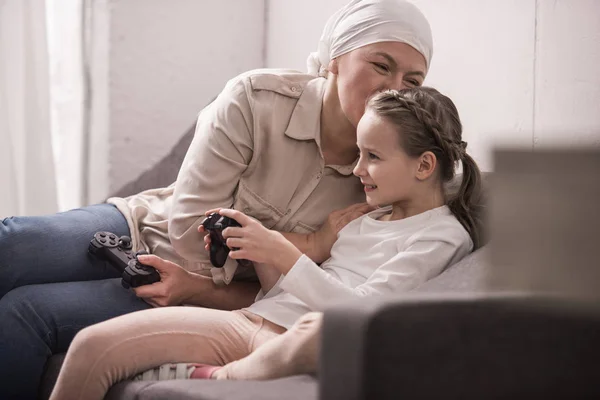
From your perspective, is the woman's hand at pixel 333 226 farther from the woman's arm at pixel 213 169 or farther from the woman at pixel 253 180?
the woman's arm at pixel 213 169

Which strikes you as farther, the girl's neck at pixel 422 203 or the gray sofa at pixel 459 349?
the girl's neck at pixel 422 203

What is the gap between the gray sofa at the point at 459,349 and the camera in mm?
900

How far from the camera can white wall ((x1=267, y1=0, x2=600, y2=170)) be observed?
182 cm

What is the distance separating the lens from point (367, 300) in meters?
0.95

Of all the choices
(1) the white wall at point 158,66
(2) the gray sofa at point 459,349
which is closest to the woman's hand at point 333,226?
(2) the gray sofa at point 459,349

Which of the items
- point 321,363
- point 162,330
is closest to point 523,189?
point 321,363

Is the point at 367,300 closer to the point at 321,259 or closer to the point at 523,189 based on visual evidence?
the point at 523,189

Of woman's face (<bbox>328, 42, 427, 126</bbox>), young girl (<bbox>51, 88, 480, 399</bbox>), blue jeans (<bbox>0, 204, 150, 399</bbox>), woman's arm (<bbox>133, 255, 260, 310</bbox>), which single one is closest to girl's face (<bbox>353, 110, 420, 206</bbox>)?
young girl (<bbox>51, 88, 480, 399</bbox>)

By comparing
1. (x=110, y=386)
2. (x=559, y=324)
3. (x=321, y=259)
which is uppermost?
(x=559, y=324)

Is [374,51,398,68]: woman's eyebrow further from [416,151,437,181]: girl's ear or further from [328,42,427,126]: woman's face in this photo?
[416,151,437,181]: girl's ear

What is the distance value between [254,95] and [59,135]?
51.9 inches

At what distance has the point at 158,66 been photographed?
9.71 feet

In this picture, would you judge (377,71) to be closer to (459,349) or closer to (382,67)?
(382,67)

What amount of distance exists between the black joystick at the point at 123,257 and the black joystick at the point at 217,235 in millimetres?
153
